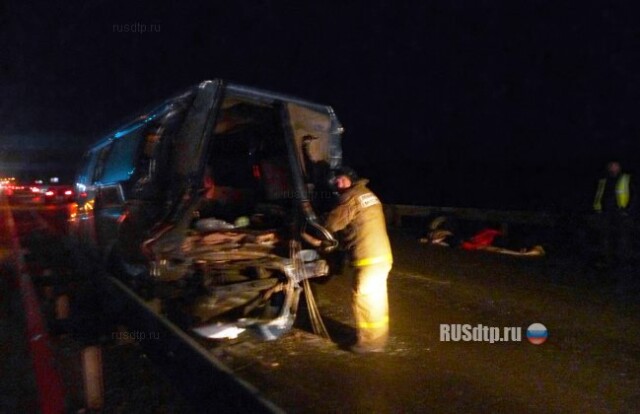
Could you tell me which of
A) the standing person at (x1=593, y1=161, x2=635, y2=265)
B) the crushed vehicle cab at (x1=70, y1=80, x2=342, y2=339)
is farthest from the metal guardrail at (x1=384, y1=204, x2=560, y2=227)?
the crushed vehicle cab at (x1=70, y1=80, x2=342, y2=339)

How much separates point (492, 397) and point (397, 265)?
19.5 ft

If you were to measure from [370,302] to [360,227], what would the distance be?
0.69m

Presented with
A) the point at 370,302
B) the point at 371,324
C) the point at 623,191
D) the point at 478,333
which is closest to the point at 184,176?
the point at 370,302

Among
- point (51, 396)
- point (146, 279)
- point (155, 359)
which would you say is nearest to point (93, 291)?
point (146, 279)

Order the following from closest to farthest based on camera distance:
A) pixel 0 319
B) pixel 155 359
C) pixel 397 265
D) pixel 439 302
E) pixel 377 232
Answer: pixel 155 359
pixel 377 232
pixel 0 319
pixel 439 302
pixel 397 265

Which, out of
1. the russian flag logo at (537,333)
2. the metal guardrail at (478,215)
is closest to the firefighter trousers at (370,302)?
the russian flag logo at (537,333)

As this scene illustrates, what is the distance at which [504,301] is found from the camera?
25.2 feet

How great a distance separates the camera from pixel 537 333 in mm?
6277

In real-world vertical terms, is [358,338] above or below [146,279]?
below

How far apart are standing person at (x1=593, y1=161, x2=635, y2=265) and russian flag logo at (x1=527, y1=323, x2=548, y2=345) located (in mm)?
3622

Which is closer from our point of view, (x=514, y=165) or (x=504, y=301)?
(x=504, y=301)

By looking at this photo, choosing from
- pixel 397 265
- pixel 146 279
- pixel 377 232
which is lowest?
pixel 397 265

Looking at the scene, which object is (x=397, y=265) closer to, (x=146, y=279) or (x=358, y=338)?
(x=358, y=338)

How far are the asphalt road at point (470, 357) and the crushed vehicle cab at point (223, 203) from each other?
57 centimetres
